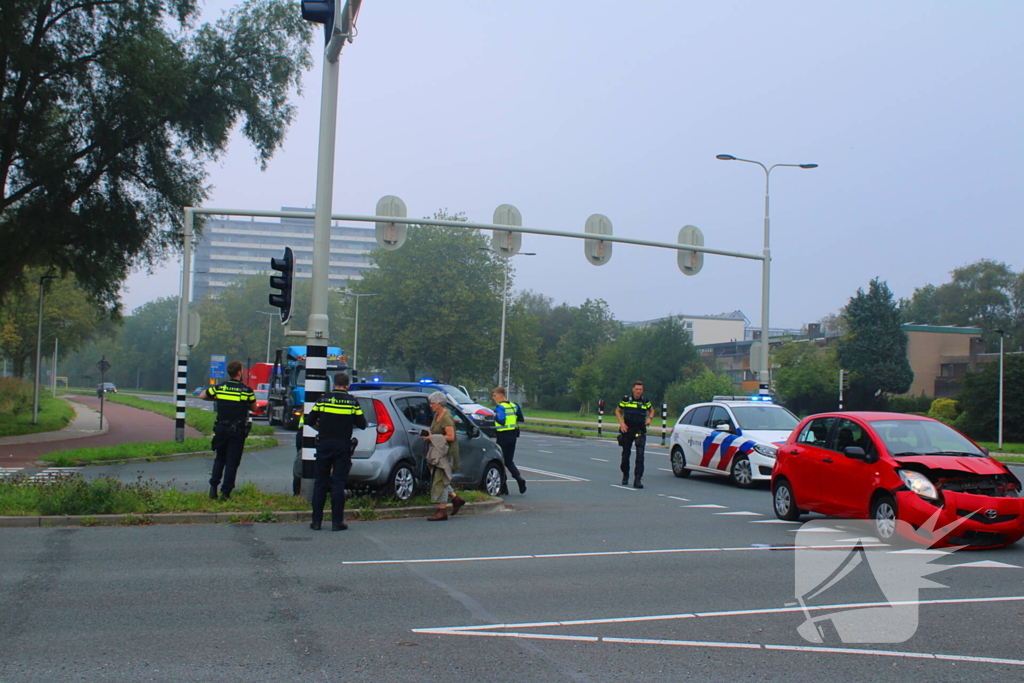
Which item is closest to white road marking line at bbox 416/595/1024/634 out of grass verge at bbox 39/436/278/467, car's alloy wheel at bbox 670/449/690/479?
car's alloy wheel at bbox 670/449/690/479

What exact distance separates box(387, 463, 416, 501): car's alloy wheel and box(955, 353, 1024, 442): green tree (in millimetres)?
36514

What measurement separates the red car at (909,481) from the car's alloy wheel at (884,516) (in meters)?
0.01

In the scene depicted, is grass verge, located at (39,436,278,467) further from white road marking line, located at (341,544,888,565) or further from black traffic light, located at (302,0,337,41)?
white road marking line, located at (341,544,888,565)

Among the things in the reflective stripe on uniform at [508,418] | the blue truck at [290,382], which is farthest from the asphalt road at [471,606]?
the blue truck at [290,382]

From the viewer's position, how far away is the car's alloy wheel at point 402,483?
12.3m

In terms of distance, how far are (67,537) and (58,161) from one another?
62.5 ft

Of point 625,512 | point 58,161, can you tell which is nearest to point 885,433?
point 625,512

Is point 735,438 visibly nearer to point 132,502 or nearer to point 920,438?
point 920,438

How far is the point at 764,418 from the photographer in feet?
57.5

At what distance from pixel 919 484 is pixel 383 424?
21.6 feet

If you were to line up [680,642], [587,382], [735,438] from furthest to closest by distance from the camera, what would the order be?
[587,382], [735,438], [680,642]

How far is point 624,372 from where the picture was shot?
77.8m

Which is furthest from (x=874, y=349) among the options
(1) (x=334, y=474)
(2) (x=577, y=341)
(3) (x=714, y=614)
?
(3) (x=714, y=614)

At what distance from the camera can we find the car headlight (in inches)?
379
